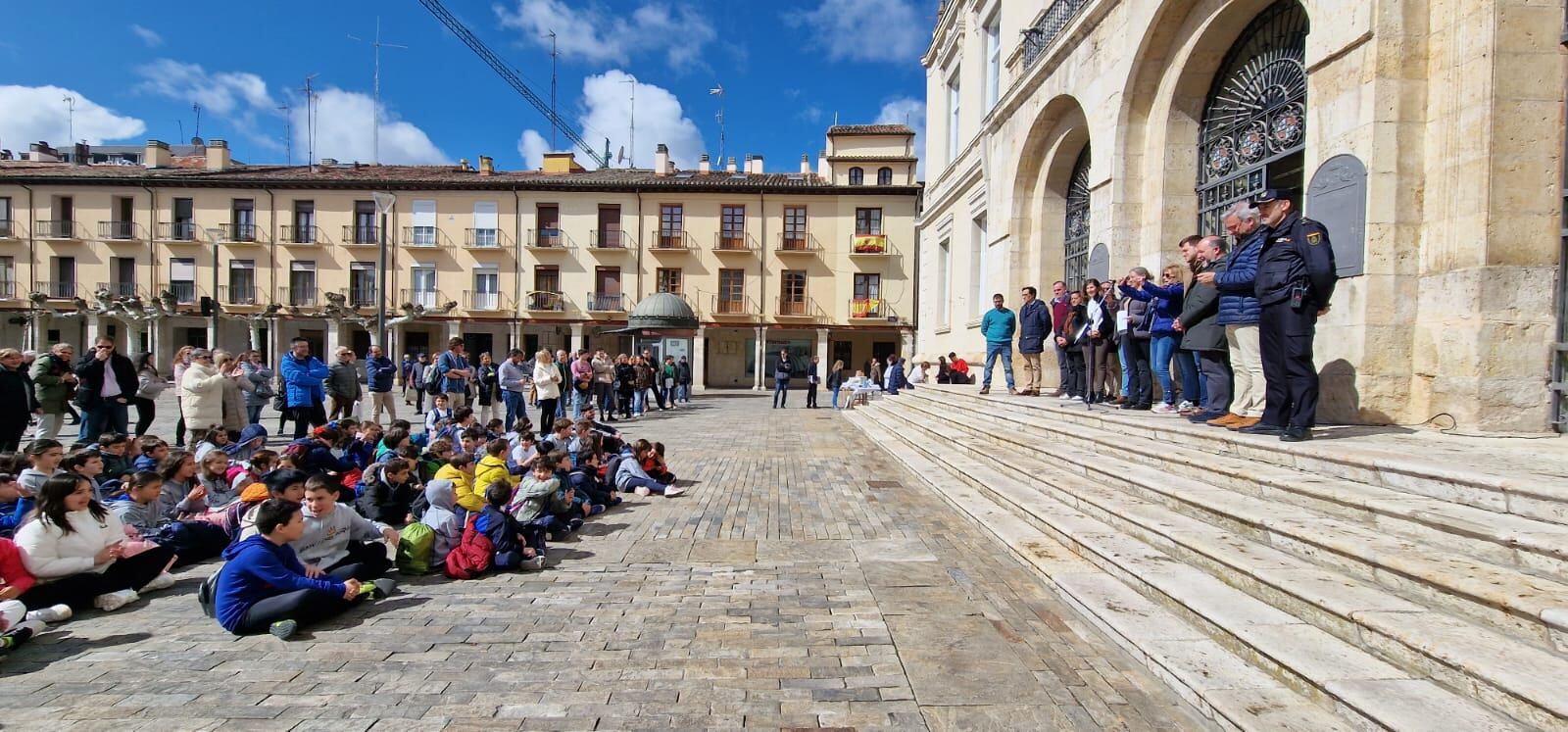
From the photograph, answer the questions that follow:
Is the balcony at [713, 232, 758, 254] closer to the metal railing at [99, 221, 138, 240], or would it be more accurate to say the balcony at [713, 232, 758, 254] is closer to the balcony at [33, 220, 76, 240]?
the metal railing at [99, 221, 138, 240]

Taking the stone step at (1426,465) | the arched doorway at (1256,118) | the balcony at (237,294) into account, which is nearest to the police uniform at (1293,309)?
the stone step at (1426,465)

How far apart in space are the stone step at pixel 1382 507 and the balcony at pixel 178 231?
4456 cm

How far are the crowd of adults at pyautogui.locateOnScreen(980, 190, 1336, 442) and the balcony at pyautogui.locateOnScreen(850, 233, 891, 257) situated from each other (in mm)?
25654

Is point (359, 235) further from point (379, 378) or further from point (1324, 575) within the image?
point (1324, 575)

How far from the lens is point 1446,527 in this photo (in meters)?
3.20

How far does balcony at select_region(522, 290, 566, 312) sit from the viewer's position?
35375 millimetres

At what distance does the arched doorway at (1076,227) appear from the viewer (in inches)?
490

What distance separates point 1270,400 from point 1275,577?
2.50 metres

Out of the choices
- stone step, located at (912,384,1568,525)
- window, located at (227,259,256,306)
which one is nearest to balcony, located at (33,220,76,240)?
window, located at (227,259,256,306)

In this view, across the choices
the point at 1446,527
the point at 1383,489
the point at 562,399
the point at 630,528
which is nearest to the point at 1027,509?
the point at 1383,489

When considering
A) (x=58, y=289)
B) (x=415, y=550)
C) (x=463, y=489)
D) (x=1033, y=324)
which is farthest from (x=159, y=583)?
(x=58, y=289)

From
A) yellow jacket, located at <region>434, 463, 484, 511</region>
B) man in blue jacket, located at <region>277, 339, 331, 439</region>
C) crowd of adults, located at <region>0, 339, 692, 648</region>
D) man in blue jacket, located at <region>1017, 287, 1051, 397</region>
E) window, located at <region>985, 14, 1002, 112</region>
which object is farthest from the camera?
window, located at <region>985, 14, 1002, 112</region>

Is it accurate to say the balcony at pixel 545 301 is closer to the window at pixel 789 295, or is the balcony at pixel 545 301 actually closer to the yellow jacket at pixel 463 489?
the window at pixel 789 295

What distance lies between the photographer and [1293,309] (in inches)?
197
